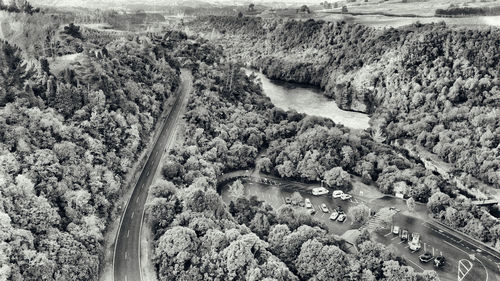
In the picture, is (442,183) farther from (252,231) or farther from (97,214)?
(97,214)

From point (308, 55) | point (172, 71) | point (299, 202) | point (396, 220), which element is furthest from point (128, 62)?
point (308, 55)

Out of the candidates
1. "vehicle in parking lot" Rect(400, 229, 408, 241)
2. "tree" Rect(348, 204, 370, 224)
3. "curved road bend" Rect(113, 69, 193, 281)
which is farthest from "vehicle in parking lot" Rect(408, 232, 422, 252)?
"curved road bend" Rect(113, 69, 193, 281)

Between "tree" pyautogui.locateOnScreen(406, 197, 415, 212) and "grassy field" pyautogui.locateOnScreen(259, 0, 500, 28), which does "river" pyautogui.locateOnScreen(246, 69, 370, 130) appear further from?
"tree" pyautogui.locateOnScreen(406, 197, 415, 212)

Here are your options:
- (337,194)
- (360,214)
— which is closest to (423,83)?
(337,194)

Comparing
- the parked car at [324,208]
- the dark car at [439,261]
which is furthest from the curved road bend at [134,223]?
the dark car at [439,261]

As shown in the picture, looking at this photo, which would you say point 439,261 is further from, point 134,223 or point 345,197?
point 134,223

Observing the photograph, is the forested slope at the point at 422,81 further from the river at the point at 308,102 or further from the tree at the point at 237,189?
the tree at the point at 237,189
